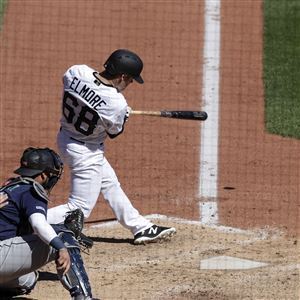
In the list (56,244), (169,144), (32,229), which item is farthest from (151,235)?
(169,144)

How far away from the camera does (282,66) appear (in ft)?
47.4

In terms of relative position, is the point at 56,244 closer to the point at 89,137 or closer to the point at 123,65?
the point at 89,137

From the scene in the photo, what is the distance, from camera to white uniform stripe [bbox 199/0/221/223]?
10.6 metres

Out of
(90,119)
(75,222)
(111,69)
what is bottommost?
(75,222)

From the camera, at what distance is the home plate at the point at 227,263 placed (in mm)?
8820

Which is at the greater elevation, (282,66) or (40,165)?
(282,66)

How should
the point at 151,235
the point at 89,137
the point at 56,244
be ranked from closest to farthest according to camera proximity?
the point at 56,244
the point at 89,137
the point at 151,235

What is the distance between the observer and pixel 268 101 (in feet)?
44.0

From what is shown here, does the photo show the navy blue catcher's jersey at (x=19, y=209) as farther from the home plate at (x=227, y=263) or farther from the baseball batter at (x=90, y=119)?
the home plate at (x=227, y=263)

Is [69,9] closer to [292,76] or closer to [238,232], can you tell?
[292,76]

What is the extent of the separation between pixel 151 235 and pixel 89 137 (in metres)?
1.11

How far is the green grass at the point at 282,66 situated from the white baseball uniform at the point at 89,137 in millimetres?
3461

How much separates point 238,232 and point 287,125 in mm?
3174

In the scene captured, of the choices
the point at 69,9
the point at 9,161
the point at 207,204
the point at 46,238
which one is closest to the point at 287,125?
the point at 207,204
